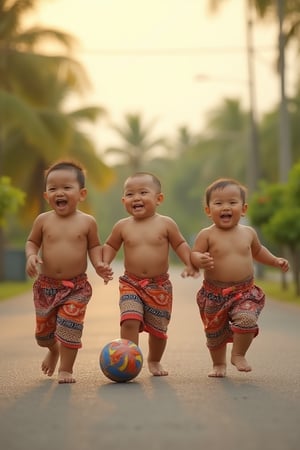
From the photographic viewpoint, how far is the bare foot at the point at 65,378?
27.5ft

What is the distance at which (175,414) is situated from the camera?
6660 millimetres

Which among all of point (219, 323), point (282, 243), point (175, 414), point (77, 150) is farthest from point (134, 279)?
point (77, 150)

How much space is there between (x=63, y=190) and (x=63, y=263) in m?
0.59

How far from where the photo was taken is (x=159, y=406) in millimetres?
6988

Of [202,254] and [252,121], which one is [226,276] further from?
[252,121]

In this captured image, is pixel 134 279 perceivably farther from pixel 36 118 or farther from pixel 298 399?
pixel 36 118

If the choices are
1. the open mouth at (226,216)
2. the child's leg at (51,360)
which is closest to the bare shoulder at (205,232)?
the open mouth at (226,216)

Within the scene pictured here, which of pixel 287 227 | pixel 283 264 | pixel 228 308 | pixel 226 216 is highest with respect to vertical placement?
pixel 226 216

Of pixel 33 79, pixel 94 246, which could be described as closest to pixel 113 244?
pixel 94 246

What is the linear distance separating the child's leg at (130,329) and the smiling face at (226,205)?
3.41ft

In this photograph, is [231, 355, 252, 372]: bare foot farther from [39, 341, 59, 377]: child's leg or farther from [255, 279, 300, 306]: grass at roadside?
[255, 279, 300, 306]: grass at roadside

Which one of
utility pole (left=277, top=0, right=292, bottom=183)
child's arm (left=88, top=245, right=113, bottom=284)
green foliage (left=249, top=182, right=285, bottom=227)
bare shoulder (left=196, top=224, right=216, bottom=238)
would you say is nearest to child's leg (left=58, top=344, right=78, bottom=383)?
child's arm (left=88, top=245, right=113, bottom=284)

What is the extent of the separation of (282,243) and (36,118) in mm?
10765

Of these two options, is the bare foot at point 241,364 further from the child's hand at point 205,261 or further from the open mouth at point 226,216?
the open mouth at point 226,216
